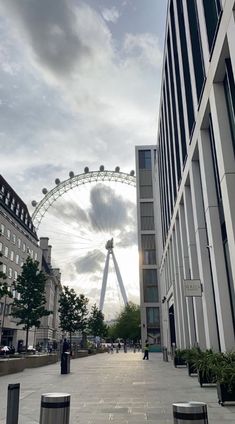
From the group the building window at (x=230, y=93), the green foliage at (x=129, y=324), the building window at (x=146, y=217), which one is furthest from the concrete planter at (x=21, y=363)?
the green foliage at (x=129, y=324)

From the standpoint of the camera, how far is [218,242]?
17.6 meters

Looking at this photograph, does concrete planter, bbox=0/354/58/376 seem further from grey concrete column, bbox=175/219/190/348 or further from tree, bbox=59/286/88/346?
tree, bbox=59/286/88/346

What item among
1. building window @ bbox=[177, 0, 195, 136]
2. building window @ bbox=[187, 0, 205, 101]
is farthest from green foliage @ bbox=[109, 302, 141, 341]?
building window @ bbox=[187, 0, 205, 101]

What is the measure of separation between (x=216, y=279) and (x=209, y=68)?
10059 mm

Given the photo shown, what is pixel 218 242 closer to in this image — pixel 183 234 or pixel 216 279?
pixel 216 279

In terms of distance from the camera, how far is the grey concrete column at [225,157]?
564 inches

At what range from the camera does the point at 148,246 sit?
78312mm

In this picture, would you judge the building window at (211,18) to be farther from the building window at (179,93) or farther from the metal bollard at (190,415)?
the metal bollard at (190,415)

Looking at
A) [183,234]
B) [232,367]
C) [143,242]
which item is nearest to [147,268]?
[143,242]

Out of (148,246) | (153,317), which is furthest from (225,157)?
(148,246)

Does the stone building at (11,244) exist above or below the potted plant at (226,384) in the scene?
above

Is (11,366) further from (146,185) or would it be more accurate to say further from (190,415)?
(146,185)

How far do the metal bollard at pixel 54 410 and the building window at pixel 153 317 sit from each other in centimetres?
7157

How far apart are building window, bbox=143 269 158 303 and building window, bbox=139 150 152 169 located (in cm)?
2379
